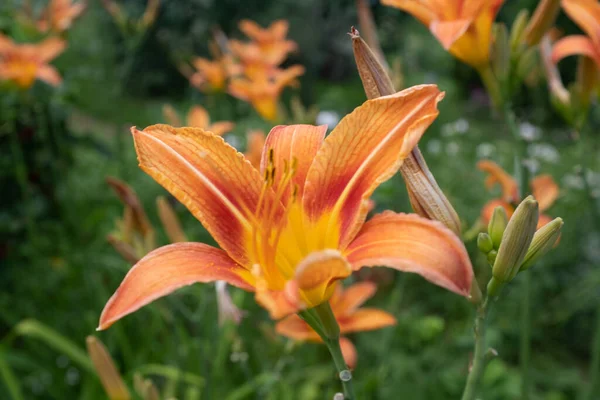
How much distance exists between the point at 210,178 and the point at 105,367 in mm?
609

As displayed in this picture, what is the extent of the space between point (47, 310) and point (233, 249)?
208cm

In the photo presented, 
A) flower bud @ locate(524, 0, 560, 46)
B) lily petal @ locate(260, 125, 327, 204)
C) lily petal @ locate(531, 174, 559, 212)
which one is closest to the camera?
lily petal @ locate(260, 125, 327, 204)

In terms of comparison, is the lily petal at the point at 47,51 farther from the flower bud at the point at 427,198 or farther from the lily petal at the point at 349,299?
the flower bud at the point at 427,198

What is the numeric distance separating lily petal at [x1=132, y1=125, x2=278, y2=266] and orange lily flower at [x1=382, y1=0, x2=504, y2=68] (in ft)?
1.54

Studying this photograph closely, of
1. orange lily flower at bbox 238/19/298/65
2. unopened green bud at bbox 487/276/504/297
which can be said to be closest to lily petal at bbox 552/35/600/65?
unopened green bud at bbox 487/276/504/297

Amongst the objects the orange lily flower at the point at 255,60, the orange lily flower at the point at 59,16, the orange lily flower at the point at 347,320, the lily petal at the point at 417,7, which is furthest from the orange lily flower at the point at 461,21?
the orange lily flower at the point at 59,16

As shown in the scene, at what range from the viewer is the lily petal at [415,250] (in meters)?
0.54

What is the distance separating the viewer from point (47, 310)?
2.49 m

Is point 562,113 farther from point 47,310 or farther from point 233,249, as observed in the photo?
point 47,310

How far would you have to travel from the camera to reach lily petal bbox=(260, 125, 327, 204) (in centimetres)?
78

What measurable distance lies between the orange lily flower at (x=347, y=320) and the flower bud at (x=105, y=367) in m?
0.36

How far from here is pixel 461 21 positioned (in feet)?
3.38

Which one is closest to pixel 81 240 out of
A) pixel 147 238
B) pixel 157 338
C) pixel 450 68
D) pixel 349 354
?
pixel 157 338

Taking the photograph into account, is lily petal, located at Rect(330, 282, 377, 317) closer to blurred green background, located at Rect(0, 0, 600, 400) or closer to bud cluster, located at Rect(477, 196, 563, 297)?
blurred green background, located at Rect(0, 0, 600, 400)
